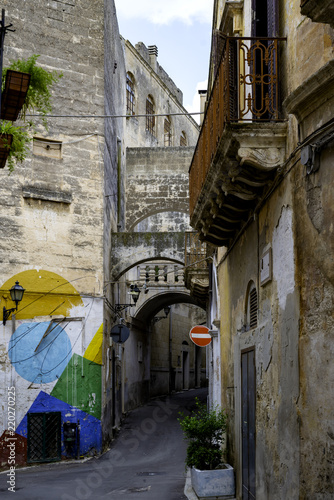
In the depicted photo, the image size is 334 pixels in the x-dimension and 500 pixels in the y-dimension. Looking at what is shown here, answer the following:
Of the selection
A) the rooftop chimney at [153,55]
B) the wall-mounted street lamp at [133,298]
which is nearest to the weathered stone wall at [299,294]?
the wall-mounted street lamp at [133,298]

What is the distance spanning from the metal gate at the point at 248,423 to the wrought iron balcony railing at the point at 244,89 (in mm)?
2717

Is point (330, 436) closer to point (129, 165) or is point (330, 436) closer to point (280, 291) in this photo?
point (280, 291)

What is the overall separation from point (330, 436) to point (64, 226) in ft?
40.2

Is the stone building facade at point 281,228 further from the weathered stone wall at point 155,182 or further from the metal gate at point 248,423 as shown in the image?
the weathered stone wall at point 155,182

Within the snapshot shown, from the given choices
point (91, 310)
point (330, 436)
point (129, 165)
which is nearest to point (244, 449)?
point (330, 436)

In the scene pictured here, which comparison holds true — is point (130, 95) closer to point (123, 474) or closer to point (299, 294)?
point (123, 474)

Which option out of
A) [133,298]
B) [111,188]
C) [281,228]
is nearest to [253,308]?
[281,228]

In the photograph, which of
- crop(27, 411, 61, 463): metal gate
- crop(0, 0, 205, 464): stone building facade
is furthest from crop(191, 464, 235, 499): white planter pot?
crop(27, 411, 61, 463): metal gate

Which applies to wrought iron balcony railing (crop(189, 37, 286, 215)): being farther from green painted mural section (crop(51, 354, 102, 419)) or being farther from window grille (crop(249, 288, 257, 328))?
green painted mural section (crop(51, 354, 102, 419))

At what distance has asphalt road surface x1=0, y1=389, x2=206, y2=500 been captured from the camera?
1088 centimetres

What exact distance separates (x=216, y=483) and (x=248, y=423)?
4.70 ft

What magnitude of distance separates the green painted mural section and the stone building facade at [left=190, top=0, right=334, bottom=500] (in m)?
7.21

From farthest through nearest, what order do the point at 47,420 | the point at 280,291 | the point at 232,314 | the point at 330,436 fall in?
1. the point at 47,420
2. the point at 232,314
3. the point at 280,291
4. the point at 330,436

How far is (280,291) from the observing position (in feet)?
22.4
